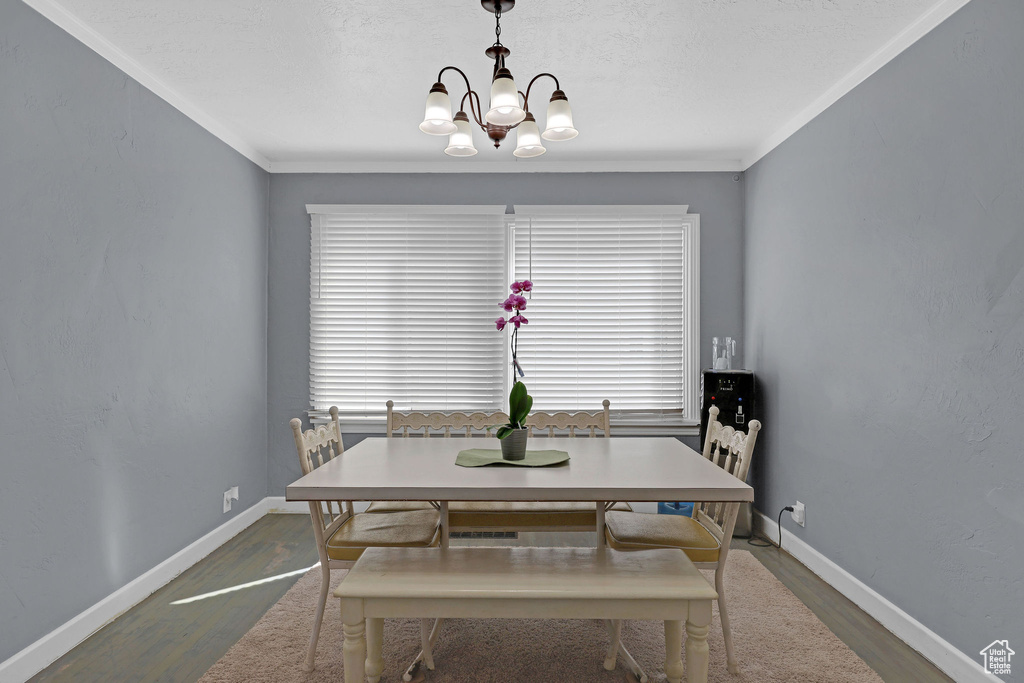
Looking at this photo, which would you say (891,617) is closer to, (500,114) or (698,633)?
(698,633)

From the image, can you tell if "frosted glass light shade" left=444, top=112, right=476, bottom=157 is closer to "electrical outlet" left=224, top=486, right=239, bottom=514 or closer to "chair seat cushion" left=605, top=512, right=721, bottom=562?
"chair seat cushion" left=605, top=512, right=721, bottom=562

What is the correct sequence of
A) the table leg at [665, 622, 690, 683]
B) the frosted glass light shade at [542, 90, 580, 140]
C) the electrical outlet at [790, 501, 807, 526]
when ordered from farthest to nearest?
the electrical outlet at [790, 501, 807, 526], the frosted glass light shade at [542, 90, 580, 140], the table leg at [665, 622, 690, 683]

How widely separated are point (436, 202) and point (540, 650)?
125 inches

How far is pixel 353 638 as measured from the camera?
183 centimetres

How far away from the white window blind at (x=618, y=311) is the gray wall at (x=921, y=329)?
0.93 metres

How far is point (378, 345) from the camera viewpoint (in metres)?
4.48

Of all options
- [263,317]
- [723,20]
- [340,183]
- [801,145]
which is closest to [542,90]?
[723,20]

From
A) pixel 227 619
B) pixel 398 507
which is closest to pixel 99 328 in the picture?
pixel 227 619

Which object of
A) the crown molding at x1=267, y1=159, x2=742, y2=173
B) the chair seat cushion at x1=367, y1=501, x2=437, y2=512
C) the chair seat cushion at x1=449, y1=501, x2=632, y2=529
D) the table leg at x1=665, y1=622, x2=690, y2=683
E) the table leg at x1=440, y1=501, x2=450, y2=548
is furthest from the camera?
the crown molding at x1=267, y1=159, x2=742, y2=173

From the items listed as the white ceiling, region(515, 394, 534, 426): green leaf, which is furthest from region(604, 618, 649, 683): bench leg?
the white ceiling

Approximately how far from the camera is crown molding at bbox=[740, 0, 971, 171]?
2381mm

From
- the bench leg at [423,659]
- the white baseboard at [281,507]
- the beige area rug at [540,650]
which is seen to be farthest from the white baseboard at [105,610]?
the bench leg at [423,659]

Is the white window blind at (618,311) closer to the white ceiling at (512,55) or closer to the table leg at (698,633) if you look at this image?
the white ceiling at (512,55)

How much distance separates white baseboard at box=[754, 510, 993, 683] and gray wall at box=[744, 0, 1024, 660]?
0.14 feet
